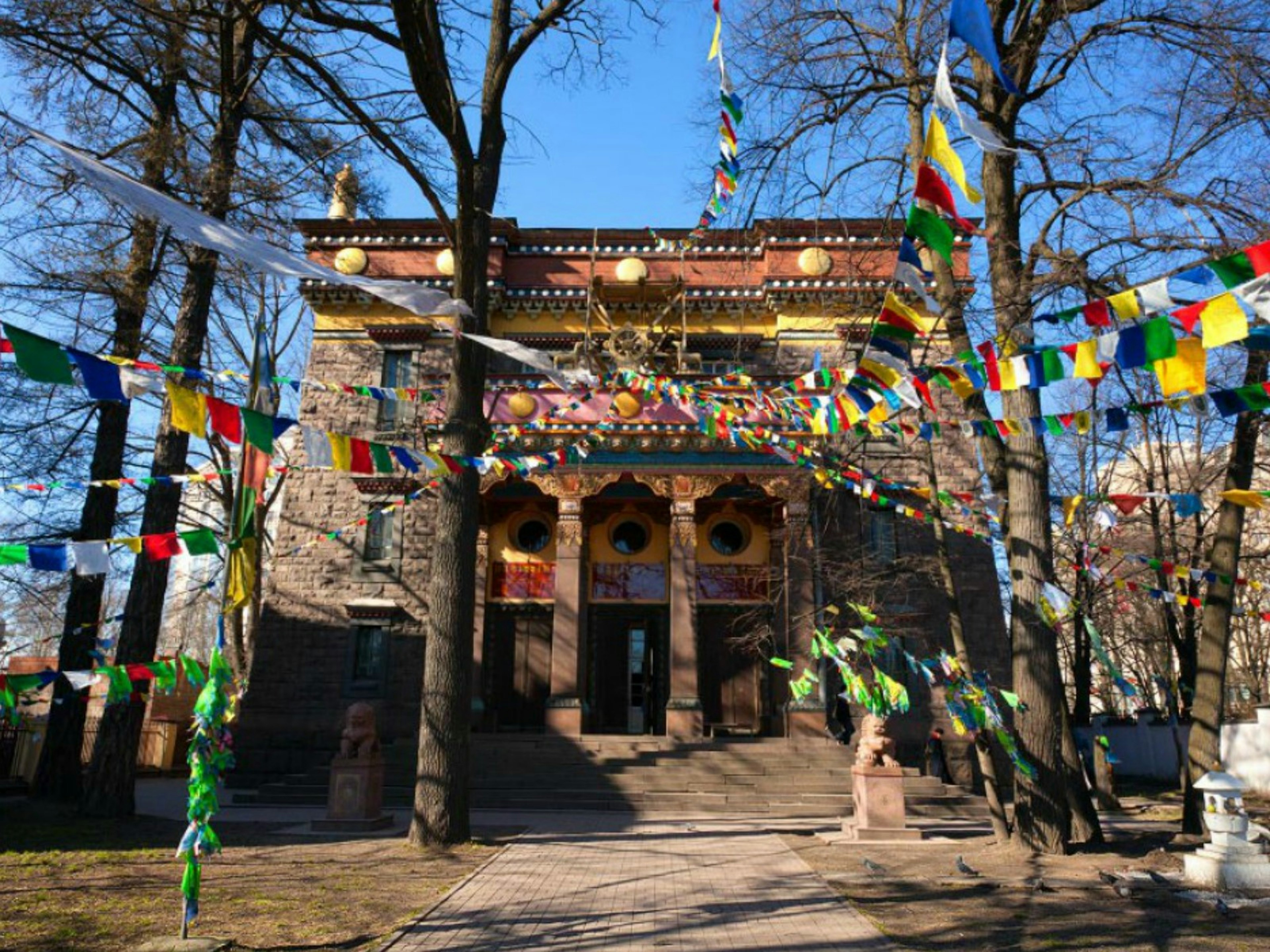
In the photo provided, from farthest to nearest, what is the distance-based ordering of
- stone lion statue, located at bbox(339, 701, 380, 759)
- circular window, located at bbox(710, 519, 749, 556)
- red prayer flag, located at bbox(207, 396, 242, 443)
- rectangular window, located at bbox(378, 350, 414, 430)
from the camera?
rectangular window, located at bbox(378, 350, 414, 430) < circular window, located at bbox(710, 519, 749, 556) < stone lion statue, located at bbox(339, 701, 380, 759) < red prayer flag, located at bbox(207, 396, 242, 443)

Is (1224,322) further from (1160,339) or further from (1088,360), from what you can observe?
(1088,360)

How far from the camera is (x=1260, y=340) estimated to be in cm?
755

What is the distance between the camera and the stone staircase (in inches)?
647

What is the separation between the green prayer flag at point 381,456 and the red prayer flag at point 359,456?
0.16 feet

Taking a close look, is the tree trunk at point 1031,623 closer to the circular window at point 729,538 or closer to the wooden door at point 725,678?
the wooden door at point 725,678

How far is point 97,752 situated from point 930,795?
522 inches

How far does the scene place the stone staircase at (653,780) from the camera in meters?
16.4

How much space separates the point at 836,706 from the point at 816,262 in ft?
36.0

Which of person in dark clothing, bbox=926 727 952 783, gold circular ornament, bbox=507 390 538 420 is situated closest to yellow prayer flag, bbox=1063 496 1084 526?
person in dark clothing, bbox=926 727 952 783

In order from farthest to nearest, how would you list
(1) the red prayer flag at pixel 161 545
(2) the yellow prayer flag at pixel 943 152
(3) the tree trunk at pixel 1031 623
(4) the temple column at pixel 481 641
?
(4) the temple column at pixel 481 641
(3) the tree trunk at pixel 1031 623
(1) the red prayer flag at pixel 161 545
(2) the yellow prayer flag at pixel 943 152

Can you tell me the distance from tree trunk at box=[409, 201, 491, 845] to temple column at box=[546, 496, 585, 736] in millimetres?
7566

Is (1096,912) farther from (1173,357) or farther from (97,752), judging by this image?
(97,752)

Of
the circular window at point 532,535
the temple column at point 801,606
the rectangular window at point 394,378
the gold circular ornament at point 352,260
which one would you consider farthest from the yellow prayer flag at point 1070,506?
the gold circular ornament at point 352,260

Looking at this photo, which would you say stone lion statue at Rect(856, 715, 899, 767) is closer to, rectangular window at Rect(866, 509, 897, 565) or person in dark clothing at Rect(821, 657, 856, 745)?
person in dark clothing at Rect(821, 657, 856, 745)
